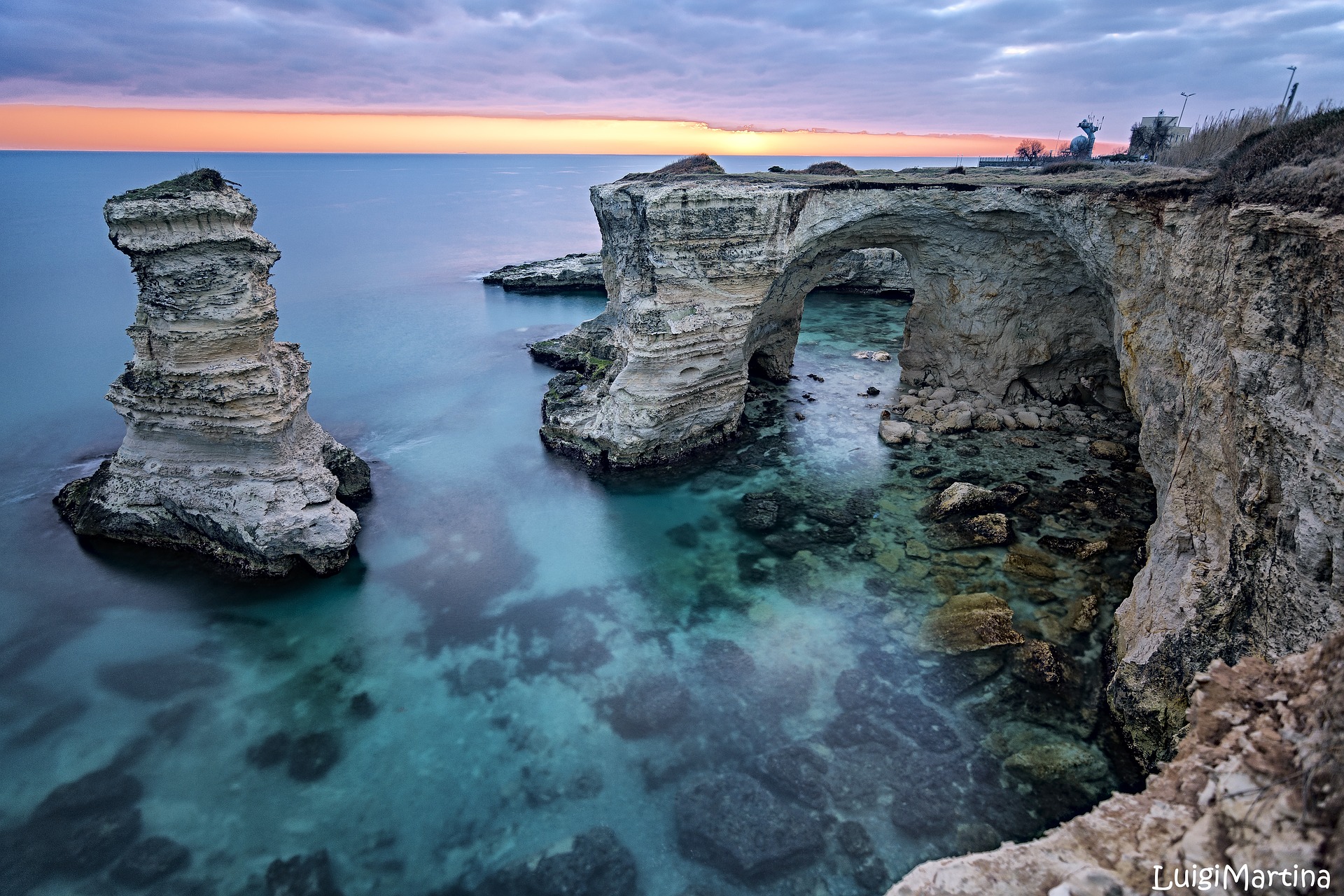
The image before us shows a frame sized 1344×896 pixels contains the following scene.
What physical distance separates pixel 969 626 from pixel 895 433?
357 inches

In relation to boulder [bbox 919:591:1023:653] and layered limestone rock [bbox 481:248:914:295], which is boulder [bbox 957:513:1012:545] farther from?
layered limestone rock [bbox 481:248:914:295]

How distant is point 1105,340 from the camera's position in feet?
68.1

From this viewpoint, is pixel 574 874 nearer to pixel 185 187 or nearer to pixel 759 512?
pixel 759 512

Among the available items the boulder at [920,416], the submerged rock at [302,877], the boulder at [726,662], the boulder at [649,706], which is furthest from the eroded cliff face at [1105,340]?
the submerged rock at [302,877]

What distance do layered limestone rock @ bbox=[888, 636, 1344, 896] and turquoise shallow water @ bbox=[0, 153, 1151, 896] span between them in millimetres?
4949

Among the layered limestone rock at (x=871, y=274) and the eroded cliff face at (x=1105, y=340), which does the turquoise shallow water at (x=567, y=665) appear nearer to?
the eroded cliff face at (x=1105, y=340)

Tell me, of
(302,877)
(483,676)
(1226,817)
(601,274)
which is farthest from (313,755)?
(601,274)

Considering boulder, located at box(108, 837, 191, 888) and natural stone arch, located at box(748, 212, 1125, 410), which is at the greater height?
natural stone arch, located at box(748, 212, 1125, 410)

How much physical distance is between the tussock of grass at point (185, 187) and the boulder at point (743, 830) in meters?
15.9

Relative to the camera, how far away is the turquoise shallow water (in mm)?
9930

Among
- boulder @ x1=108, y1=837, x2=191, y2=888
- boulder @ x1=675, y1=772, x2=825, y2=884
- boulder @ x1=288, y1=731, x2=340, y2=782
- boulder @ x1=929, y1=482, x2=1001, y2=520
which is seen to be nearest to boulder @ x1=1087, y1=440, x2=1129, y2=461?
boulder @ x1=929, y1=482, x2=1001, y2=520

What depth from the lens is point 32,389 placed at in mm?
26219

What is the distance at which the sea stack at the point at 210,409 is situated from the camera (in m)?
14.7

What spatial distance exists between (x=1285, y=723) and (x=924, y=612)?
Result: 939 cm
